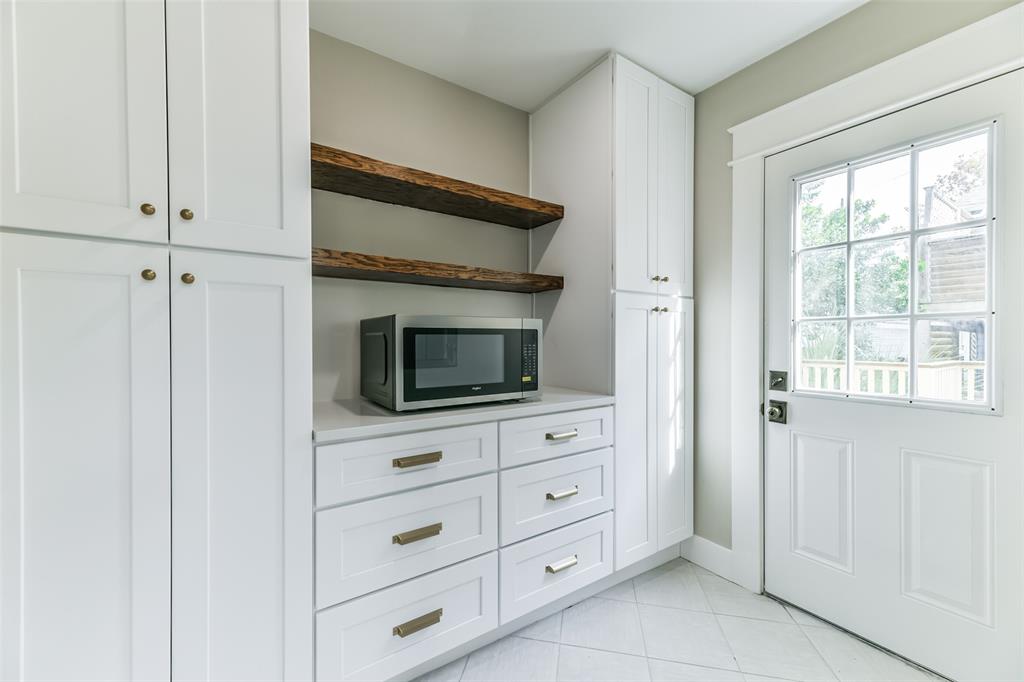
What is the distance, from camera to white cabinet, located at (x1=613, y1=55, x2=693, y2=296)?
1830 mm

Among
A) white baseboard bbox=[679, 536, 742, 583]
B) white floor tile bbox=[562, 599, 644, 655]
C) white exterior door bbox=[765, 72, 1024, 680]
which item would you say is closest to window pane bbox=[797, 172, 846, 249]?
white exterior door bbox=[765, 72, 1024, 680]

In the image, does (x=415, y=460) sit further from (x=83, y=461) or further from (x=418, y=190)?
(x=418, y=190)

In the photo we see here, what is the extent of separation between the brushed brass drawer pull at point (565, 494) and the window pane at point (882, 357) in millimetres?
1112

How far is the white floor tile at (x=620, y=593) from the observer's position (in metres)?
1.87

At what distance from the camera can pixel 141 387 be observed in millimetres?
979

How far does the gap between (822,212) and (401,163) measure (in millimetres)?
1745

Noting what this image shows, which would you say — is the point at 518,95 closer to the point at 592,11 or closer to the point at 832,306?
the point at 592,11

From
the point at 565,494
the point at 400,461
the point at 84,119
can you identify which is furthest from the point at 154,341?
the point at 565,494

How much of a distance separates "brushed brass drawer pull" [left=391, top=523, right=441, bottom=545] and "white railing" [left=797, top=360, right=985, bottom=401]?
60.5 inches

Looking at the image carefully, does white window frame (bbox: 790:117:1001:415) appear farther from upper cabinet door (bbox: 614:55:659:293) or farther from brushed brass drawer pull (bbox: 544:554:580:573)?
brushed brass drawer pull (bbox: 544:554:580:573)

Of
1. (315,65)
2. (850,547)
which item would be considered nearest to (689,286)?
(850,547)

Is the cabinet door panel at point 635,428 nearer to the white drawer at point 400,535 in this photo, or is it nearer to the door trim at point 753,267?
the door trim at point 753,267

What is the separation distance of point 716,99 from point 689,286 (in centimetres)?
90

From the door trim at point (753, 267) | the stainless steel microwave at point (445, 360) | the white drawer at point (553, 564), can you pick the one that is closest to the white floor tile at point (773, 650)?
the door trim at point (753, 267)
